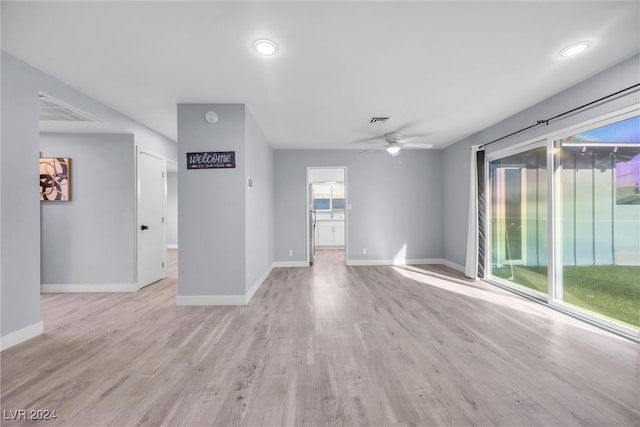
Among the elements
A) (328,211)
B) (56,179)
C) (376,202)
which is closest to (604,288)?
(376,202)

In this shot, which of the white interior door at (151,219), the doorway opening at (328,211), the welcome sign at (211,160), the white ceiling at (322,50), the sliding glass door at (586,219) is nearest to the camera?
the white ceiling at (322,50)

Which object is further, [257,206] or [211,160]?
[257,206]

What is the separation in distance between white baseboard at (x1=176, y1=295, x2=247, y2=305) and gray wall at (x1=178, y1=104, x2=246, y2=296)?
46 mm

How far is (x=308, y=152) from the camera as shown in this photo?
5.82m

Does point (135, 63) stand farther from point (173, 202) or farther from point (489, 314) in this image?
point (173, 202)

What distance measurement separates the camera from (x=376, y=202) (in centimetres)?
586

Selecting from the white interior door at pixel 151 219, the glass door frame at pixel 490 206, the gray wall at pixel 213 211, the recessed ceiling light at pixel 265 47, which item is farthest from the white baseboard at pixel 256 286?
the glass door frame at pixel 490 206

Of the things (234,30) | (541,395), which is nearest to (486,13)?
(234,30)

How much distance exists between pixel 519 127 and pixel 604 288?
247 centimetres

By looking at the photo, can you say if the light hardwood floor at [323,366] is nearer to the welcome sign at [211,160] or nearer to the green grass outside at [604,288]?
the green grass outside at [604,288]

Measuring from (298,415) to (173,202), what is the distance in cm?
918

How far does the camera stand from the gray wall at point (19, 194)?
7.20ft

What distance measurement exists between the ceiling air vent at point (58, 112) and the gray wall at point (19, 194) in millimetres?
228

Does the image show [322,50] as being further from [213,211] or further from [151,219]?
[151,219]
